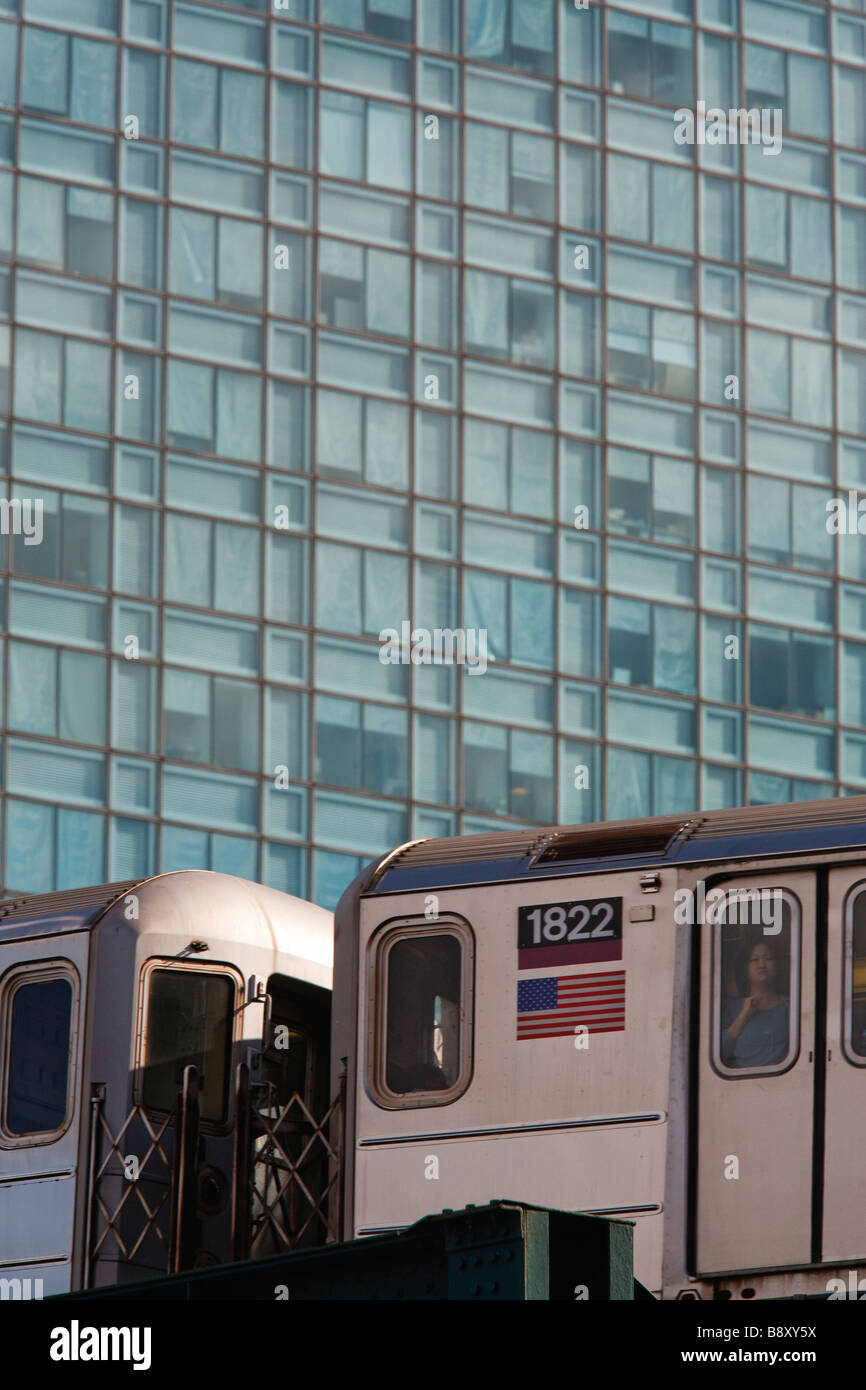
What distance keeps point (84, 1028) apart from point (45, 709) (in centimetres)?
4329

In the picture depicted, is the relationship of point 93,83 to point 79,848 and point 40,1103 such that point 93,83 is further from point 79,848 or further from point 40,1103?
point 40,1103

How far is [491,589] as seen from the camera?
220ft

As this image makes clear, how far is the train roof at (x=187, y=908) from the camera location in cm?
1866

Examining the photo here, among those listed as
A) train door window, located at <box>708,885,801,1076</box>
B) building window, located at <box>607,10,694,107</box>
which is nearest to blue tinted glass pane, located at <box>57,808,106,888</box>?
building window, located at <box>607,10,694,107</box>

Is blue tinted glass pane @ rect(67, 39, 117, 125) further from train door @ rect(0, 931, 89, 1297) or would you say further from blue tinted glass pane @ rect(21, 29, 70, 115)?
train door @ rect(0, 931, 89, 1297)

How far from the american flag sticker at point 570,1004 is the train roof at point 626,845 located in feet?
2.25

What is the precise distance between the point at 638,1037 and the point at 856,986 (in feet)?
4.71

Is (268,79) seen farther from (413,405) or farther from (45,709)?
(45,709)

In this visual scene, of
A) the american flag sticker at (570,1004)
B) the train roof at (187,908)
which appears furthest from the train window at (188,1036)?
the american flag sticker at (570,1004)

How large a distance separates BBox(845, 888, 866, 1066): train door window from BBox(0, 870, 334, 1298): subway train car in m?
3.94

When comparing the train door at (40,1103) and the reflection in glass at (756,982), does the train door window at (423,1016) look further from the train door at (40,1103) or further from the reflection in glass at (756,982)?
the train door at (40,1103)

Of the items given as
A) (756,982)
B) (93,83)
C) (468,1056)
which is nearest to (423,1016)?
(468,1056)
